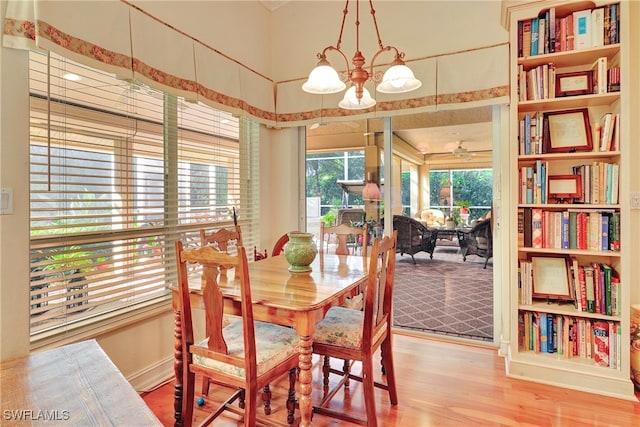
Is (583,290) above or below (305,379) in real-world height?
above

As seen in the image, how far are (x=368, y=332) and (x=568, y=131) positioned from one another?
1.97 meters

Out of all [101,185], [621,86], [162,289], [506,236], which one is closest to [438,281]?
[506,236]

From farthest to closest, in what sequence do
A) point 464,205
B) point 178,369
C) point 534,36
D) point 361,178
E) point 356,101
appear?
point 361,178, point 464,205, point 534,36, point 356,101, point 178,369

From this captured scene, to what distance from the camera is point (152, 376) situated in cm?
237

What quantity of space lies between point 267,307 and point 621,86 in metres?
2.47

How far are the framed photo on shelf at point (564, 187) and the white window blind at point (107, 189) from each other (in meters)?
2.57

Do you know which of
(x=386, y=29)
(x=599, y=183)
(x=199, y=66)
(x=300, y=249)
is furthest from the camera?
(x=386, y=29)

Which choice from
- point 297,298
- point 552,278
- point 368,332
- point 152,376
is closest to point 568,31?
point 552,278

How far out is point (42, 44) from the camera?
172cm

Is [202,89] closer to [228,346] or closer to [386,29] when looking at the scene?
[386,29]

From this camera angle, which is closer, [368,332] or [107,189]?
[368,332]

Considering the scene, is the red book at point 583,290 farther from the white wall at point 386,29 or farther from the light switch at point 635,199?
the white wall at point 386,29

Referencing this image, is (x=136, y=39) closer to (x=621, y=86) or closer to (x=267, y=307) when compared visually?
(x=267, y=307)

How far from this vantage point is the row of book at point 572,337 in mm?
2268
